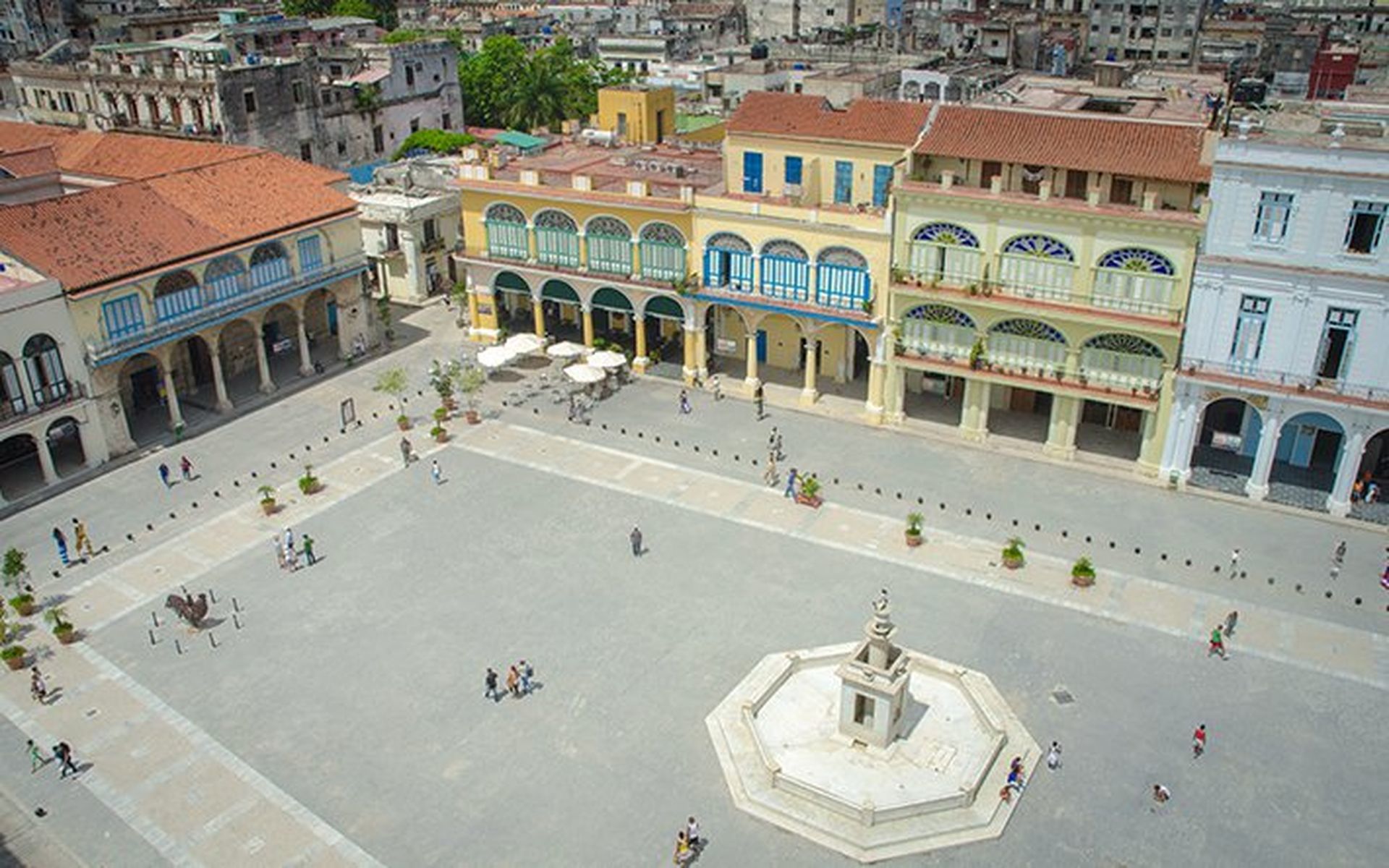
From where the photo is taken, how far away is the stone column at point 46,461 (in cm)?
4990

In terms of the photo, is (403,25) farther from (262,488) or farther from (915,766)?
(915,766)

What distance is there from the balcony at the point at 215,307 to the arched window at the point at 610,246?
1403 cm

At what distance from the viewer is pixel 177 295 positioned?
54438 mm

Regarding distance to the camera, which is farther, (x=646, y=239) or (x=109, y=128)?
(x=109, y=128)

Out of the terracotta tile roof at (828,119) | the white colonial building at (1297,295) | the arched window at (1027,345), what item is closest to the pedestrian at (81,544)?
the terracotta tile roof at (828,119)

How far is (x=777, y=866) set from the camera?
30.1m

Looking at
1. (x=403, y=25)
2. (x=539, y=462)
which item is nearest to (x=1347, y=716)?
(x=539, y=462)

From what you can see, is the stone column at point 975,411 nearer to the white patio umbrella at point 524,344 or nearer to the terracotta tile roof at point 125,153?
the white patio umbrella at point 524,344

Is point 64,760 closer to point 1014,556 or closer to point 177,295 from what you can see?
point 177,295

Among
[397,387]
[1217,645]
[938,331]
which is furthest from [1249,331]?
[397,387]

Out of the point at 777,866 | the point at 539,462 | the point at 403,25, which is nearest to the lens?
the point at 777,866

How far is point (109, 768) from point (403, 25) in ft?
459

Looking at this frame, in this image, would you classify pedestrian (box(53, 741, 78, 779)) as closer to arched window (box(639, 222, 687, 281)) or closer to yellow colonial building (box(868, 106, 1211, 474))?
arched window (box(639, 222, 687, 281))

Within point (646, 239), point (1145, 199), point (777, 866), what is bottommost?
point (777, 866)
